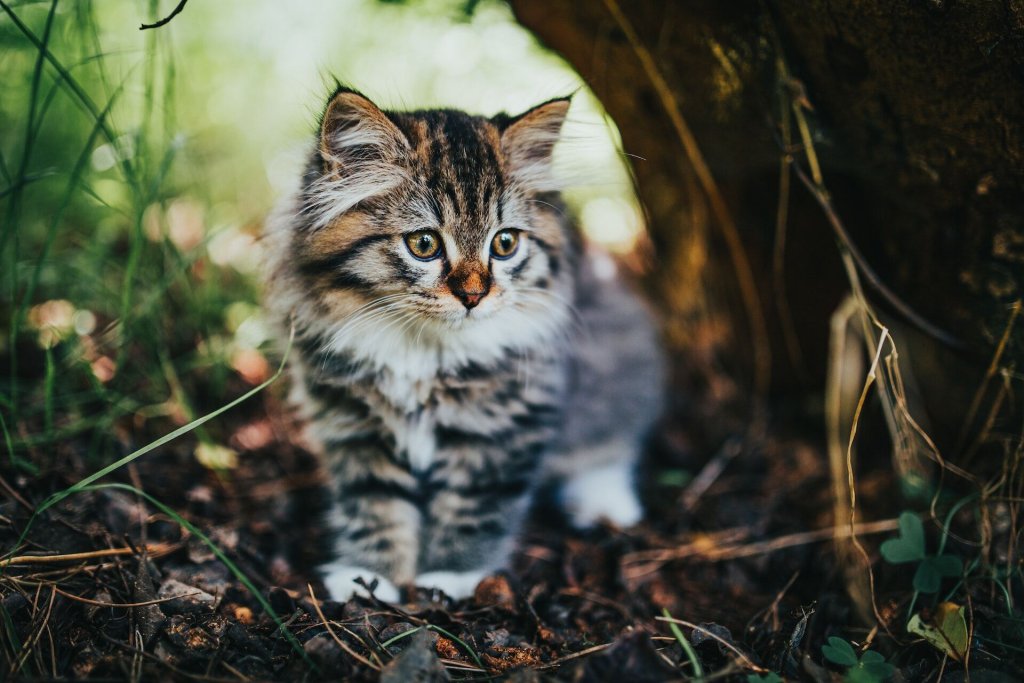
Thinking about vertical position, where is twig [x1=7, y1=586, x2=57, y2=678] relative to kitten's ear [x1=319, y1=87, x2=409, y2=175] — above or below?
below

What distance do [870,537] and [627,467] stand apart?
974mm

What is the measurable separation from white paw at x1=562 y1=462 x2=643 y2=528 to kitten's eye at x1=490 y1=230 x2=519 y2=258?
122 cm

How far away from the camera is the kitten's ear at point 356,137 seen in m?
1.85

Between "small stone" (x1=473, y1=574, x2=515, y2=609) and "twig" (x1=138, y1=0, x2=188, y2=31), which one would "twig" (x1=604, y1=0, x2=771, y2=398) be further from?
"small stone" (x1=473, y1=574, x2=515, y2=609)

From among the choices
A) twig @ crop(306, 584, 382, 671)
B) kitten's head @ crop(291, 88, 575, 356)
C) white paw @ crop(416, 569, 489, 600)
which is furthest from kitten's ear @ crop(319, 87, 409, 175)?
white paw @ crop(416, 569, 489, 600)

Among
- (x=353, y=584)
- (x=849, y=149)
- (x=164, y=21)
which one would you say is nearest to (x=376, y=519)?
(x=353, y=584)

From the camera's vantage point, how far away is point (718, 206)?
9.13 feet

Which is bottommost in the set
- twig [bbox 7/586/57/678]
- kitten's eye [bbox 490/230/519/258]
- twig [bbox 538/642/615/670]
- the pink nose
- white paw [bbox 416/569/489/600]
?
white paw [bbox 416/569/489/600]

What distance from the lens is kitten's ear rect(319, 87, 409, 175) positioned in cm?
185

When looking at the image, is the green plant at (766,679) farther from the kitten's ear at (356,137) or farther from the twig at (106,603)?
the kitten's ear at (356,137)

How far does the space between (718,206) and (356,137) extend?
5.12ft

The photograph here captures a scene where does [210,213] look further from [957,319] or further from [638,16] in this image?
[957,319]

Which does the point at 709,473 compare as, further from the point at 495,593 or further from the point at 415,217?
the point at 415,217

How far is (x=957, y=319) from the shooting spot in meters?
Result: 2.12
